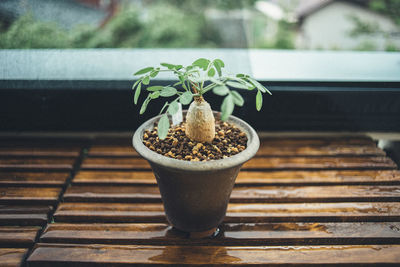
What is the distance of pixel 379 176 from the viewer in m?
1.43

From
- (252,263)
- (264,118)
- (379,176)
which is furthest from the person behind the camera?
(264,118)

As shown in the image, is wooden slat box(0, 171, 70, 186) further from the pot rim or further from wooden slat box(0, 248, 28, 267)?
the pot rim

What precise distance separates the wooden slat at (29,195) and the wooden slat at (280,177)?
0.37ft

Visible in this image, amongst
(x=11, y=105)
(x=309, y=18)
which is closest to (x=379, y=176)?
(x=11, y=105)

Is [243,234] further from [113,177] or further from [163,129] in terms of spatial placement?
[113,177]

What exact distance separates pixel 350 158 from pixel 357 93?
374 mm

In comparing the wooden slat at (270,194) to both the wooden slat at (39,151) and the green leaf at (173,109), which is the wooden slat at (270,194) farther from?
the green leaf at (173,109)

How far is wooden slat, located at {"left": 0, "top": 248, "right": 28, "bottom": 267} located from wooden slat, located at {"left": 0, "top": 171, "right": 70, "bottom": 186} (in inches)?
14.4

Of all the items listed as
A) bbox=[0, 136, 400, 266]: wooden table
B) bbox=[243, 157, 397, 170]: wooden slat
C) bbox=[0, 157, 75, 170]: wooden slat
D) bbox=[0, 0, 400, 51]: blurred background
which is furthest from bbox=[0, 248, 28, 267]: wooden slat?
bbox=[0, 0, 400, 51]: blurred background

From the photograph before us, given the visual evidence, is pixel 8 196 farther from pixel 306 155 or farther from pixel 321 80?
pixel 321 80

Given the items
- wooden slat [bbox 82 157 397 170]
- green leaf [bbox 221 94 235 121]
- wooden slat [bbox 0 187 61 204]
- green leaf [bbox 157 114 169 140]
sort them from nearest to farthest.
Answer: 1. green leaf [bbox 221 94 235 121]
2. green leaf [bbox 157 114 169 140]
3. wooden slat [bbox 0 187 61 204]
4. wooden slat [bbox 82 157 397 170]

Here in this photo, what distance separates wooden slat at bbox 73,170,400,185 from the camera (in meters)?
1.39

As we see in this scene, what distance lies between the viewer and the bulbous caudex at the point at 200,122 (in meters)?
1.04

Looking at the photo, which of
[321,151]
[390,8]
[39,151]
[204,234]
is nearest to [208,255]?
[204,234]
